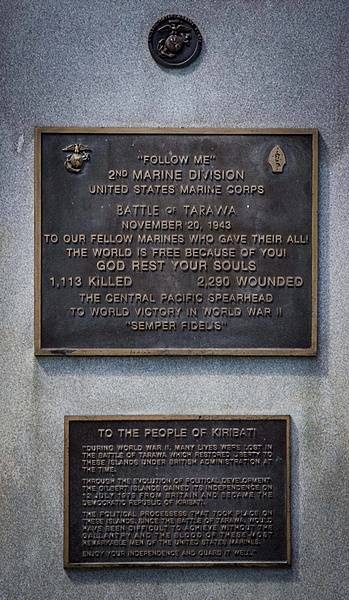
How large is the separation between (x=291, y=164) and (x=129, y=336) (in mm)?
1390

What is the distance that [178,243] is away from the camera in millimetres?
4992

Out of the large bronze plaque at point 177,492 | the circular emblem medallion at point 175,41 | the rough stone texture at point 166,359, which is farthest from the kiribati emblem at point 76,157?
the large bronze plaque at point 177,492

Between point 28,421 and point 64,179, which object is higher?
point 64,179

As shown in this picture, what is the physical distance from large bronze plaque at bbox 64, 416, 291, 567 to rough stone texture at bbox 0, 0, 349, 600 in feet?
0.29

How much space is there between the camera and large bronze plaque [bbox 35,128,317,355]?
4.98 m

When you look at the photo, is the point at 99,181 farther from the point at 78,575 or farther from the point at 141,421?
the point at 78,575

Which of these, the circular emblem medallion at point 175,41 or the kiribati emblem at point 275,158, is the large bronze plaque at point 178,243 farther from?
the circular emblem medallion at point 175,41

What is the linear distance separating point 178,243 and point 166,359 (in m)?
0.69

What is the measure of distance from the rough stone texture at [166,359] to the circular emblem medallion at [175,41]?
6cm

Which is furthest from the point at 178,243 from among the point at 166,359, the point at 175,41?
the point at 175,41

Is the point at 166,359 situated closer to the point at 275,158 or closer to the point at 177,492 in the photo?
the point at 177,492

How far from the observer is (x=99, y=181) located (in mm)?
4992

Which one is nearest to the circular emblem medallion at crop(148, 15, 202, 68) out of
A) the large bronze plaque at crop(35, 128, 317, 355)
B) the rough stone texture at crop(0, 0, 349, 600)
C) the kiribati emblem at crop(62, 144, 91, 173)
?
the rough stone texture at crop(0, 0, 349, 600)

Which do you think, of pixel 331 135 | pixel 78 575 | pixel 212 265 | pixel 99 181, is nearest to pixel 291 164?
pixel 331 135
